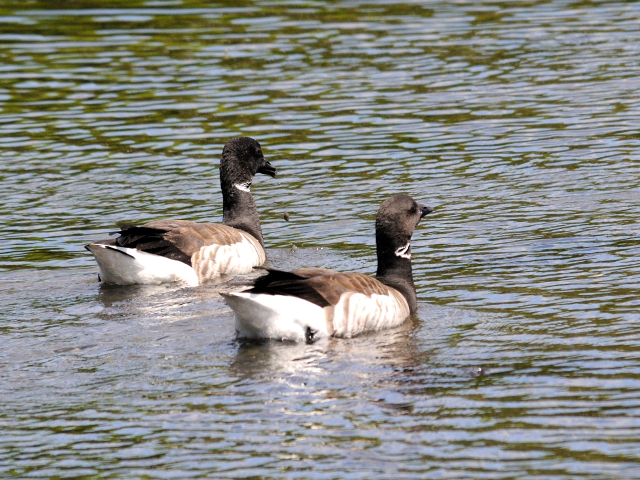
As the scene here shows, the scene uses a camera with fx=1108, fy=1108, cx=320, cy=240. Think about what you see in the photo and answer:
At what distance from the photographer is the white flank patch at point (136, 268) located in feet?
40.0

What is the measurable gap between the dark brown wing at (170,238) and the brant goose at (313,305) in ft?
8.63

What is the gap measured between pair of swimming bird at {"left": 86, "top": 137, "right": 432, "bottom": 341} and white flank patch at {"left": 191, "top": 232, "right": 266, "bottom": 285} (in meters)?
0.01

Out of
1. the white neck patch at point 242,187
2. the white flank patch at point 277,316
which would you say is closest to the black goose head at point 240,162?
the white neck patch at point 242,187

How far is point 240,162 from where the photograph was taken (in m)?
14.8

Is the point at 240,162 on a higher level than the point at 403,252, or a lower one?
higher

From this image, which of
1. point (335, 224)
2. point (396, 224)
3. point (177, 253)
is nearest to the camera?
point (396, 224)

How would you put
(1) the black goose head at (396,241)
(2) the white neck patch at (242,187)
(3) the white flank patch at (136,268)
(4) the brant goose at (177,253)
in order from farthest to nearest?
(2) the white neck patch at (242,187), (4) the brant goose at (177,253), (3) the white flank patch at (136,268), (1) the black goose head at (396,241)

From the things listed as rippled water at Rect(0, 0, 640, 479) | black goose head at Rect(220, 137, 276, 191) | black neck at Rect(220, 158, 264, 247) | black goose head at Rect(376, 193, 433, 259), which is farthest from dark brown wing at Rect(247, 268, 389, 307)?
black goose head at Rect(220, 137, 276, 191)

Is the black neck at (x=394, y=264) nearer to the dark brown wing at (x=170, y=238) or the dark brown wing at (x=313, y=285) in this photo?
the dark brown wing at (x=313, y=285)

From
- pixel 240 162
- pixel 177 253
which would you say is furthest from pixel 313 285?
pixel 240 162

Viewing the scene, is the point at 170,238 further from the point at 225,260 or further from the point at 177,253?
the point at 225,260

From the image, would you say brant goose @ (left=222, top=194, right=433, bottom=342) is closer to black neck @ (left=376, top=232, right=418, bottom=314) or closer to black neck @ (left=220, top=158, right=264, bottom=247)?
black neck @ (left=376, top=232, right=418, bottom=314)

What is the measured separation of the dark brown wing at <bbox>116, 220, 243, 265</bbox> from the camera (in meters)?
12.4

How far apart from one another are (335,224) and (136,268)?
3.15 m
